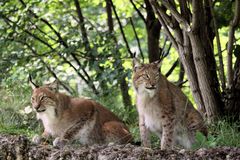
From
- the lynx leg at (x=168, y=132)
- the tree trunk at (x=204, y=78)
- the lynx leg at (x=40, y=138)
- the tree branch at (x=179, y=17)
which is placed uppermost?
the tree branch at (x=179, y=17)

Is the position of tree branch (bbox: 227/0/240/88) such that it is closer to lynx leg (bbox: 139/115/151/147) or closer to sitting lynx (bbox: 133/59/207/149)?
sitting lynx (bbox: 133/59/207/149)

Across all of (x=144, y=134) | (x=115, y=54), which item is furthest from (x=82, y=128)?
(x=115, y=54)

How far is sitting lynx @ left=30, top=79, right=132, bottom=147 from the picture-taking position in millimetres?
6309

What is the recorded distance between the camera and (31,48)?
10633 millimetres

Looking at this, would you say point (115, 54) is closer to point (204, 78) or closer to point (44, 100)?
Result: point (204, 78)

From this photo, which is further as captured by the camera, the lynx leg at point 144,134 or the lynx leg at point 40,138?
the lynx leg at point 144,134

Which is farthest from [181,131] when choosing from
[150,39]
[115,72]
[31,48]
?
[31,48]

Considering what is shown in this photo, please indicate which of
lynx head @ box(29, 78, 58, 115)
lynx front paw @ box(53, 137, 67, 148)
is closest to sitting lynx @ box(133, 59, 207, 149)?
lynx front paw @ box(53, 137, 67, 148)

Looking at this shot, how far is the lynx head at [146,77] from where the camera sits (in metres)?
5.99

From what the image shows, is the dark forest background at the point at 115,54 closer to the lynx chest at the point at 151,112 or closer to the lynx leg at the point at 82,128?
the lynx chest at the point at 151,112

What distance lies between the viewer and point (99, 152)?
16.4 ft

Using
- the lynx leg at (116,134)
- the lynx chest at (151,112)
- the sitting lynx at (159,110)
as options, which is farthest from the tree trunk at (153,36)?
the lynx chest at (151,112)

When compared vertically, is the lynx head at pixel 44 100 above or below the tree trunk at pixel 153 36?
below

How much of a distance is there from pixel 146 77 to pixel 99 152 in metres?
1.28
